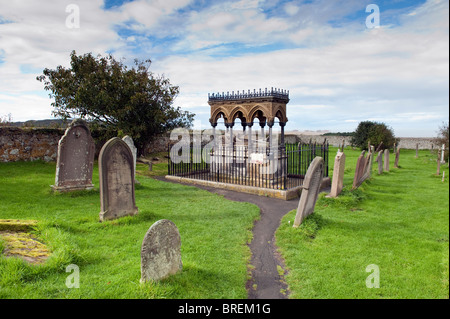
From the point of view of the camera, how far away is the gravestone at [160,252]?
420cm

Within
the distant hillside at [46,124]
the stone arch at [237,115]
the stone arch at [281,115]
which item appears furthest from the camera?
the distant hillside at [46,124]

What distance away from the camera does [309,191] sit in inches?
283

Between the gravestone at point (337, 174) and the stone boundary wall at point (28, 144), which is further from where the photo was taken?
the stone boundary wall at point (28, 144)

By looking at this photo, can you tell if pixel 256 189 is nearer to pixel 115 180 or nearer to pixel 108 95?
pixel 115 180

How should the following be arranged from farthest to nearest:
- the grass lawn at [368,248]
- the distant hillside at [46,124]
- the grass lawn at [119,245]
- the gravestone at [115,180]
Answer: the distant hillside at [46,124] < the gravestone at [115,180] < the grass lawn at [368,248] < the grass lawn at [119,245]

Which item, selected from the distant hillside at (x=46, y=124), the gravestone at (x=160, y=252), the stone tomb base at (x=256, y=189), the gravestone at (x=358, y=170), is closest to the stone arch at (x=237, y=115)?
the stone tomb base at (x=256, y=189)

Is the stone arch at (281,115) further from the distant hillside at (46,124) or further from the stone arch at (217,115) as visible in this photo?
the distant hillside at (46,124)

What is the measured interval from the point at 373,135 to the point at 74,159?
92.7 ft

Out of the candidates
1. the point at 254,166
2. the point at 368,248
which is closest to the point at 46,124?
the point at 254,166

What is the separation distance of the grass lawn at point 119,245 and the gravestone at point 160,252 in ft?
0.43
